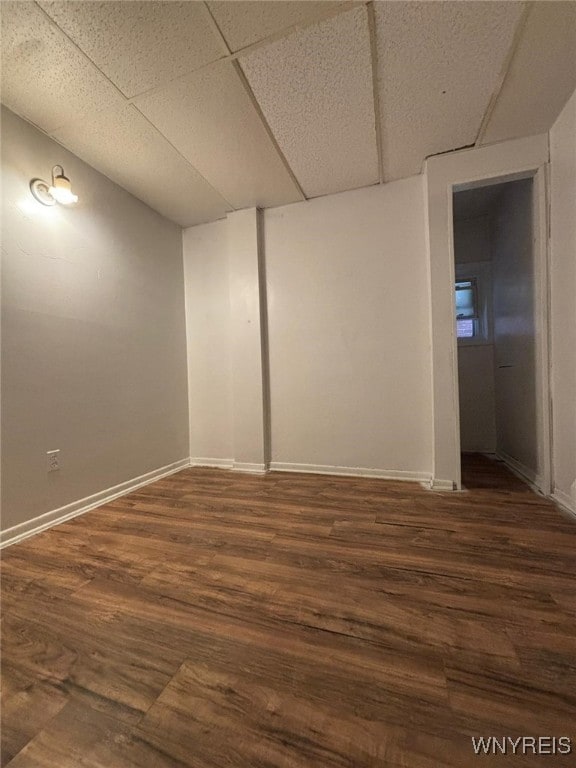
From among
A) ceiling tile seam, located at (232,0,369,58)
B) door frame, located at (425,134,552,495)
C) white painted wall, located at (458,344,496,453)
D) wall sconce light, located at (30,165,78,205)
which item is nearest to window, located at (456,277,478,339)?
white painted wall, located at (458,344,496,453)

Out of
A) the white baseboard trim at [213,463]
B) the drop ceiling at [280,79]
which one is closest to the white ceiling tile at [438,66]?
the drop ceiling at [280,79]

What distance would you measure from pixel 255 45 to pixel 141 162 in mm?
1145

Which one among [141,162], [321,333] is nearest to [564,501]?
[321,333]

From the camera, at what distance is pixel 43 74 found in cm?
137

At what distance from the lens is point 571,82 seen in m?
1.50

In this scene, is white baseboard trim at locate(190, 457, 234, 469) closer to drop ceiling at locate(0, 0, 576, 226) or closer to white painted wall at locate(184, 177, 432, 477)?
white painted wall at locate(184, 177, 432, 477)

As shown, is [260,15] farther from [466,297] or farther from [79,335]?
[466,297]

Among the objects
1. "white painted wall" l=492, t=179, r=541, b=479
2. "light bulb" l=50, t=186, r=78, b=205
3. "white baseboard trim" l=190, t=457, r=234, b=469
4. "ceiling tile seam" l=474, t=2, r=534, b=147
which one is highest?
"ceiling tile seam" l=474, t=2, r=534, b=147

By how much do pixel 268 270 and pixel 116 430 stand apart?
1.89m

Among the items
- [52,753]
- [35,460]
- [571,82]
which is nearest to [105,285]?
[35,460]

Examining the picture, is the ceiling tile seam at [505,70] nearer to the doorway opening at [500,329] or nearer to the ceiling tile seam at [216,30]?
the doorway opening at [500,329]

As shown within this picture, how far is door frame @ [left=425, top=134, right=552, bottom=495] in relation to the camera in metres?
1.85

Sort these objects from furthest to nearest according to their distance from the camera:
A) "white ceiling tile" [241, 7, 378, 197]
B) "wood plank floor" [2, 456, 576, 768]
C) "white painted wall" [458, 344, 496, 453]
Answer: "white painted wall" [458, 344, 496, 453] → "white ceiling tile" [241, 7, 378, 197] → "wood plank floor" [2, 456, 576, 768]

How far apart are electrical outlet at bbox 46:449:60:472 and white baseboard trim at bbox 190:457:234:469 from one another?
1.29 meters
